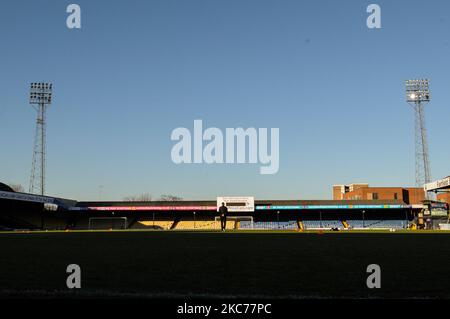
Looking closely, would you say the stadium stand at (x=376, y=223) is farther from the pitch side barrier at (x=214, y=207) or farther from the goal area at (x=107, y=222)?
the goal area at (x=107, y=222)

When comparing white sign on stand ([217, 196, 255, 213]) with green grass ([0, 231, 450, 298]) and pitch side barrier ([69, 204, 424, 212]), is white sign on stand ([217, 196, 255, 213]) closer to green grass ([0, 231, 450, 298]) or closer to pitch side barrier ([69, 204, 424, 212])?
pitch side barrier ([69, 204, 424, 212])

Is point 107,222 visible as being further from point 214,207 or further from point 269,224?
point 269,224

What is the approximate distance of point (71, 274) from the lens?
303 inches

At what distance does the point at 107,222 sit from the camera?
93.2m

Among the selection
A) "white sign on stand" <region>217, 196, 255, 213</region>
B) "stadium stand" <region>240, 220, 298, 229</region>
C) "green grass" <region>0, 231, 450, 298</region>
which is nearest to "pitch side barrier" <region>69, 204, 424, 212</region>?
"white sign on stand" <region>217, 196, 255, 213</region>

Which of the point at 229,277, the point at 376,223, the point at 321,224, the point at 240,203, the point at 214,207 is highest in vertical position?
the point at 240,203

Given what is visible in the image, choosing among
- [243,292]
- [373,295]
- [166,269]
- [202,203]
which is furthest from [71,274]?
[202,203]

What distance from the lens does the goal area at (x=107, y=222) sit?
91062mm

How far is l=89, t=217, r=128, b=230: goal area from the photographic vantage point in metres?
91.1

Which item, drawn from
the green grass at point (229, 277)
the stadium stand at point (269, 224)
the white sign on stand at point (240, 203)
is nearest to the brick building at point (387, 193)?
the stadium stand at point (269, 224)

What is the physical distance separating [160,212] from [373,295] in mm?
89936

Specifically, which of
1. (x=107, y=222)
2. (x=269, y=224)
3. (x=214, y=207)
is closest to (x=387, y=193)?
(x=269, y=224)

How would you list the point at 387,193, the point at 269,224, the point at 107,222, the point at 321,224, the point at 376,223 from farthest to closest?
the point at 387,193
the point at 107,222
the point at 269,224
the point at 376,223
the point at 321,224
